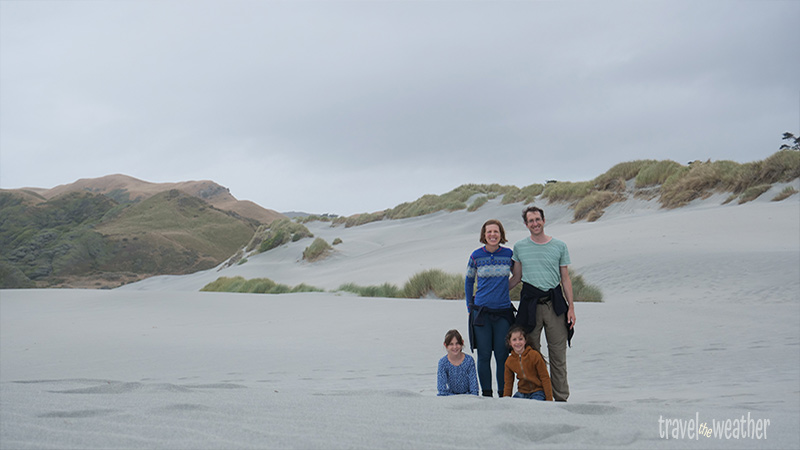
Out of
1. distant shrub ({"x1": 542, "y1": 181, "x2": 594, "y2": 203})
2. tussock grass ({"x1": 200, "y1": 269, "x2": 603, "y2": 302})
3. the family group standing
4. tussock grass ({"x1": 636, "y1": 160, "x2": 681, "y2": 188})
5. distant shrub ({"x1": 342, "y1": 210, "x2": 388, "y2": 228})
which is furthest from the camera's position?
distant shrub ({"x1": 342, "y1": 210, "x2": 388, "y2": 228})

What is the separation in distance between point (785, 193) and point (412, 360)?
13723 mm

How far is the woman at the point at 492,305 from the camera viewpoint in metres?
4.28

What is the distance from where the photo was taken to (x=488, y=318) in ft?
14.2

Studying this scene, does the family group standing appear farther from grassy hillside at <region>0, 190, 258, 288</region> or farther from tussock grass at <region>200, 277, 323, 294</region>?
grassy hillside at <region>0, 190, 258, 288</region>

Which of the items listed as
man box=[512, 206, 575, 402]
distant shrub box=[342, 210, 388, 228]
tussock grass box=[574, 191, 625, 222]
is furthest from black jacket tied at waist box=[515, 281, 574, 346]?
distant shrub box=[342, 210, 388, 228]

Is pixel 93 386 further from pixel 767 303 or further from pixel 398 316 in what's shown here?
pixel 767 303

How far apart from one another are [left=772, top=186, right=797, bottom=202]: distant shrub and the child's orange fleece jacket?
47.5 feet

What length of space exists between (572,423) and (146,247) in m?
37.3

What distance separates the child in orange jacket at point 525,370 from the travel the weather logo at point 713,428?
1.15 meters

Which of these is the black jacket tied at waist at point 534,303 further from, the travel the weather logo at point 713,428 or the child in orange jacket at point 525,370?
the travel the weather logo at point 713,428

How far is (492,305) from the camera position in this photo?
4289mm

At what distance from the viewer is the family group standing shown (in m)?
3.99

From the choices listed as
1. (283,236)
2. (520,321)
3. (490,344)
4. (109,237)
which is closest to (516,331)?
(520,321)

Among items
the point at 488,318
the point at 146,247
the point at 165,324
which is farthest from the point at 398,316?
the point at 146,247
